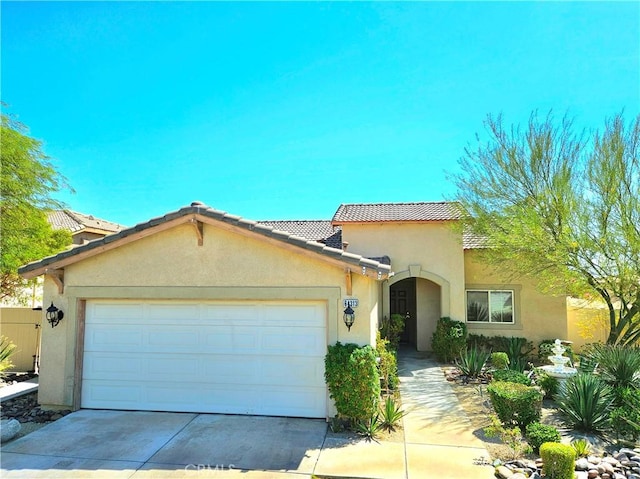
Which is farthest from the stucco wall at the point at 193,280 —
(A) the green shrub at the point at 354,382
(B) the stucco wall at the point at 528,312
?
(B) the stucco wall at the point at 528,312

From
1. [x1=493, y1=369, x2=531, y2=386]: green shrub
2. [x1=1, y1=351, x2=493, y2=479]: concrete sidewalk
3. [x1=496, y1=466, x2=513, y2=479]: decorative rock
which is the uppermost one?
[x1=493, y1=369, x2=531, y2=386]: green shrub

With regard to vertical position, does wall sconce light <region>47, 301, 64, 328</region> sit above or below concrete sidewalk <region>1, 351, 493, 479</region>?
above

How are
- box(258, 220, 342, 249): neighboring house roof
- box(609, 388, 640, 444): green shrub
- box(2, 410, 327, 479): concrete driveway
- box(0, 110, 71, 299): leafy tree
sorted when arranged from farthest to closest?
box(258, 220, 342, 249): neighboring house roof → box(0, 110, 71, 299): leafy tree → box(609, 388, 640, 444): green shrub → box(2, 410, 327, 479): concrete driveway

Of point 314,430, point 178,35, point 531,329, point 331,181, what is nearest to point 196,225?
point 314,430

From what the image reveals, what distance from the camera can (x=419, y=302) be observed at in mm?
17547

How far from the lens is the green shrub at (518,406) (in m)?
7.53

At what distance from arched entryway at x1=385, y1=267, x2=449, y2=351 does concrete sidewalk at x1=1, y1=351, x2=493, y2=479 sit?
307 inches

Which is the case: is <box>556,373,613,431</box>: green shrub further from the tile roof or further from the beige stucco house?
the tile roof

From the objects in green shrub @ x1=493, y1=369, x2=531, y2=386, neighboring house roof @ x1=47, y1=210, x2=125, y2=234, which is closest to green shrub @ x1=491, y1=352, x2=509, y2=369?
green shrub @ x1=493, y1=369, x2=531, y2=386

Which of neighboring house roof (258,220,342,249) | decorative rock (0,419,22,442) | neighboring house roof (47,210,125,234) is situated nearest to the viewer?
decorative rock (0,419,22,442)

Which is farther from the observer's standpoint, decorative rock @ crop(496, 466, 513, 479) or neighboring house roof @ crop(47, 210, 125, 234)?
neighboring house roof @ crop(47, 210, 125, 234)

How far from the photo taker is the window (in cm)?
1683

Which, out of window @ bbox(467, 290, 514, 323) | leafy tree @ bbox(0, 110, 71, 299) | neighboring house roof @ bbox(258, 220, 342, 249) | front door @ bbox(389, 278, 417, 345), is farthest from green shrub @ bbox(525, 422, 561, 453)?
leafy tree @ bbox(0, 110, 71, 299)

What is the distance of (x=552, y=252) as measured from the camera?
13.0 metres
